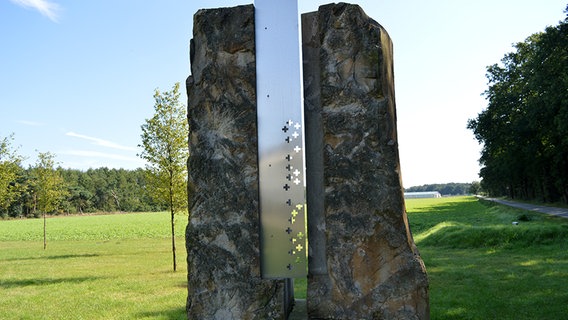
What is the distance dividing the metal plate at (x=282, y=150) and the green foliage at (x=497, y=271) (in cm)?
464

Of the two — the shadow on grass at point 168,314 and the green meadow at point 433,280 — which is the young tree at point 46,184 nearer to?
the green meadow at point 433,280

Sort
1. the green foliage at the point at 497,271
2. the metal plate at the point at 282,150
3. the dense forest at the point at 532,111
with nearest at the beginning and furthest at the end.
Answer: the metal plate at the point at 282,150, the green foliage at the point at 497,271, the dense forest at the point at 532,111

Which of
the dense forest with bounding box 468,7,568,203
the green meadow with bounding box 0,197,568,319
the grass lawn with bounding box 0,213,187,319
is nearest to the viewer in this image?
the green meadow with bounding box 0,197,568,319

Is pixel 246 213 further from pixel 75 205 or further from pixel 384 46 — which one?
pixel 75 205

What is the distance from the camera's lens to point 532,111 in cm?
2603

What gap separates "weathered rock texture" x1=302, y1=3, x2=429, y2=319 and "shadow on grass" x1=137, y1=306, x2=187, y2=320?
16.5ft

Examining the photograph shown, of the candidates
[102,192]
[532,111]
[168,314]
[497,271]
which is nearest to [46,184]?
[168,314]

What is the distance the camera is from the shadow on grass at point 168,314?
8352 mm

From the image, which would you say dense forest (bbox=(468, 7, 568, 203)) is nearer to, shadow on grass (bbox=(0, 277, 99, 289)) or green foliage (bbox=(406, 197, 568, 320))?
green foliage (bbox=(406, 197, 568, 320))

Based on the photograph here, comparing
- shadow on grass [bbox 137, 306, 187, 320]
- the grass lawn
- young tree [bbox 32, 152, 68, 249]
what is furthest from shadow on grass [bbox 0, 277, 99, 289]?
young tree [bbox 32, 152, 68, 249]

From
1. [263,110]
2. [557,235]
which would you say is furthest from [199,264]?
[557,235]

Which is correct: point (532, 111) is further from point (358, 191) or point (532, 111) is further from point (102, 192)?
point (102, 192)

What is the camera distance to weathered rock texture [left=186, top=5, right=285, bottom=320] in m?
4.28

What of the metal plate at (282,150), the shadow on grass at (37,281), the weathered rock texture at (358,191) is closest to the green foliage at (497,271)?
the weathered rock texture at (358,191)
